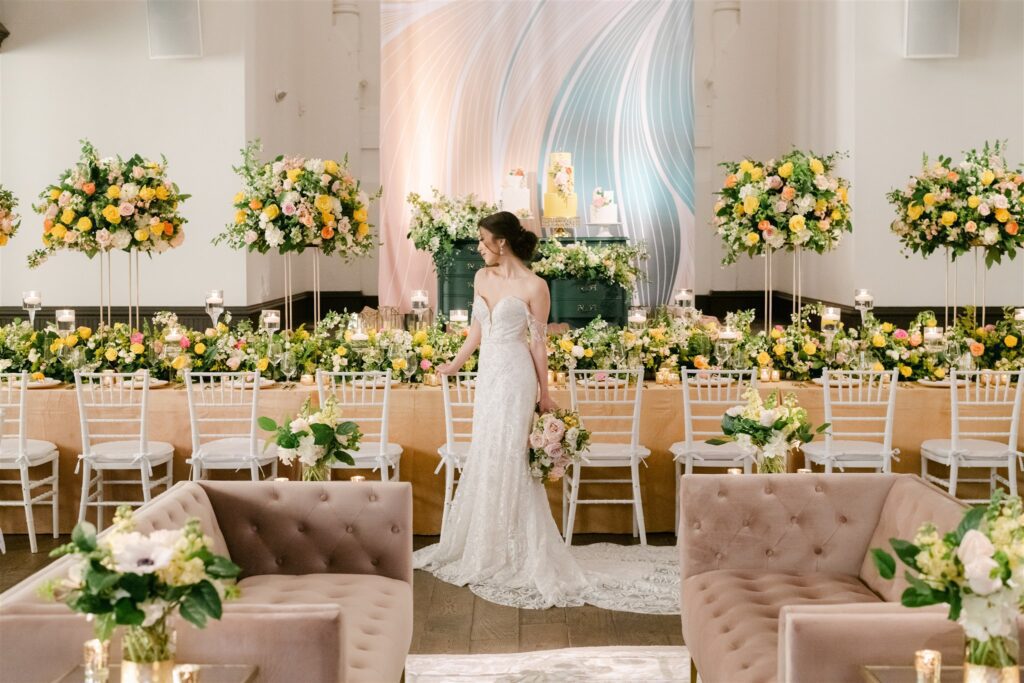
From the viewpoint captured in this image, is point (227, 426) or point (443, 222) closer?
point (227, 426)

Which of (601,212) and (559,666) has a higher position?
(601,212)

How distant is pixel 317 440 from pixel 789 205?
3.86 m

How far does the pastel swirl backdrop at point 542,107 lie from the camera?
46.9 feet

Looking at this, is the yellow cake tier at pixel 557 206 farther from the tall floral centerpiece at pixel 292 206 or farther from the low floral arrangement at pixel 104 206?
the low floral arrangement at pixel 104 206

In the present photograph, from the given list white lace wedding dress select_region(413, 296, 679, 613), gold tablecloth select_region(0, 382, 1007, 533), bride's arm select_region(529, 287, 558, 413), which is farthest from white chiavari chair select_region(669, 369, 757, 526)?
bride's arm select_region(529, 287, 558, 413)

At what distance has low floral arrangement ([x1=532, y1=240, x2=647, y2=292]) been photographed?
10219 mm

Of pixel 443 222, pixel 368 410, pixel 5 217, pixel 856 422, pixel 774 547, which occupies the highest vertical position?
pixel 443 222

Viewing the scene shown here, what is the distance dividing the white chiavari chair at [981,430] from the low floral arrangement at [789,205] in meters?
1.27

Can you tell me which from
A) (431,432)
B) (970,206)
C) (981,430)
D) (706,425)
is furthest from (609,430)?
(970,206)

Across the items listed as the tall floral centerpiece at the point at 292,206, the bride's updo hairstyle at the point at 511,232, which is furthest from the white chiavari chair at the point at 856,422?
the tall floral centerpiece at the point at 292,206

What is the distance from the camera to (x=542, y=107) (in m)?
14.3

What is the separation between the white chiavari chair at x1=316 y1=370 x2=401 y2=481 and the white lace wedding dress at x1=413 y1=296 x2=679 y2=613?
22.3 inches

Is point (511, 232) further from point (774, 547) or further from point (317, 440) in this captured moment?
point (774, 547)

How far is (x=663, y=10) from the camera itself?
14375 mm
